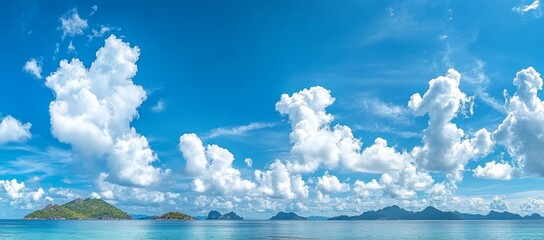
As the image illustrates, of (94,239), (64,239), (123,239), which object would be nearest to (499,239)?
(123,239)

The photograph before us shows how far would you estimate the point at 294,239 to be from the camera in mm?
153000

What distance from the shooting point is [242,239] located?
154 m

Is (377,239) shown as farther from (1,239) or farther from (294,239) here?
(1,239)

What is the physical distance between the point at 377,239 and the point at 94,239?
354 ft

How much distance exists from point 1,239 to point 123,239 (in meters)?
44.4

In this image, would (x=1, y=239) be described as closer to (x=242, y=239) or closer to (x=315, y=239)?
(x=242, y=239)

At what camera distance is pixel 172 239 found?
154 metres

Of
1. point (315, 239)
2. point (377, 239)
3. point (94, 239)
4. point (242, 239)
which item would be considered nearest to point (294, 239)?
point (315, 239)

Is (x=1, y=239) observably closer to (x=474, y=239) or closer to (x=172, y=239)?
(x=172, y=239)

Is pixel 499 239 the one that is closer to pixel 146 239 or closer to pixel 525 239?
pixel 525 239

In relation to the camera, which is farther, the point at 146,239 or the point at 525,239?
the point at 525,239

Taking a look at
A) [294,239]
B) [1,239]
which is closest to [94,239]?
[1,239]

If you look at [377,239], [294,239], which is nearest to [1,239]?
[294,239]

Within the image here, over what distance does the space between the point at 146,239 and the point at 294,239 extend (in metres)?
55.6
